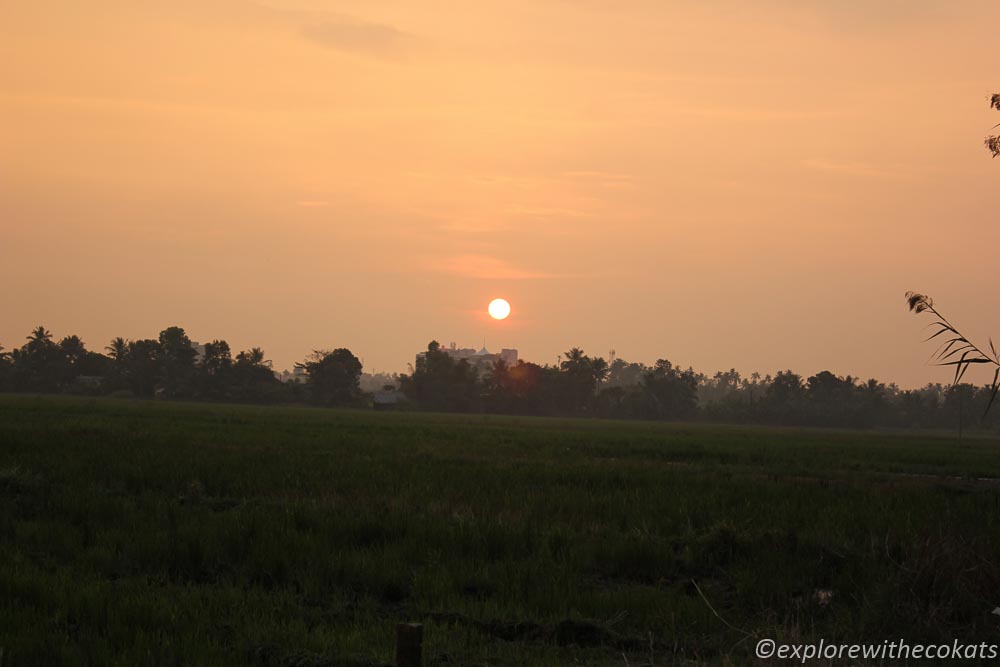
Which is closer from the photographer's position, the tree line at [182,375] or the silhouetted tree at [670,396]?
the tree line at [182,375]

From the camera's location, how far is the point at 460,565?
9.93 m

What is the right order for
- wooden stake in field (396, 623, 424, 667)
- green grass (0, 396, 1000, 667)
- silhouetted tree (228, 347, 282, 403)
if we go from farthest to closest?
silhouetted tree (228, 347, 282, 403), green grass (0, 396, 1000, 667), wooden stake in field (396, 623, 424, 667)

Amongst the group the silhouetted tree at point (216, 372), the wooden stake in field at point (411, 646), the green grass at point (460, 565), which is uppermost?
the silhouetted tree at point (216, 372)

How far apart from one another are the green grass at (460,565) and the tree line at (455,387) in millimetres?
87298

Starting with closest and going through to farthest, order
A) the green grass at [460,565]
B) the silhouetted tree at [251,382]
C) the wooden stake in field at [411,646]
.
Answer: the wooden stake in field at [411,646] → the green grass at [460,565] → the silhouetted tree at [251,382]

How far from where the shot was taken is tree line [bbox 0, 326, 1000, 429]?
10431 cm

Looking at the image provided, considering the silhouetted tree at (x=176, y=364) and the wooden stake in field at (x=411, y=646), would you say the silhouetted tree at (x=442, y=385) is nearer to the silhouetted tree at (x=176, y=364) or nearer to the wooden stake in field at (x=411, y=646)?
the silhouetted tree at (x=176, y=364)

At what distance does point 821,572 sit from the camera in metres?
9.90

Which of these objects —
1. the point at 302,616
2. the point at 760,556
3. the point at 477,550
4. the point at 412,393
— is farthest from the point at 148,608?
the point at 412,393

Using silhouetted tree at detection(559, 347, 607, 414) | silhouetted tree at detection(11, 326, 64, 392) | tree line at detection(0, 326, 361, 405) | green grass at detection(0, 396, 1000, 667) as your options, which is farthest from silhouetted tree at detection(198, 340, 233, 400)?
green grass at detection(0, 396, 1000, 667)

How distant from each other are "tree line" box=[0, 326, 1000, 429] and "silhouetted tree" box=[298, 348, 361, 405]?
116mm

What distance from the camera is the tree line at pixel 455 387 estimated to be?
104 m

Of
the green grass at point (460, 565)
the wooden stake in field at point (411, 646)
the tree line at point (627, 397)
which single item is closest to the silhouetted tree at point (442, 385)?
the tree line at point (627, 397)

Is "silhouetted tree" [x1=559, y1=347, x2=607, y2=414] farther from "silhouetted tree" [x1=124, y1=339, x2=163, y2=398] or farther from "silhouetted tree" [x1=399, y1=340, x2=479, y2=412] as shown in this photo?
"silhouetted tree" [x1=124, y1=339, x2=163, y2=398]
